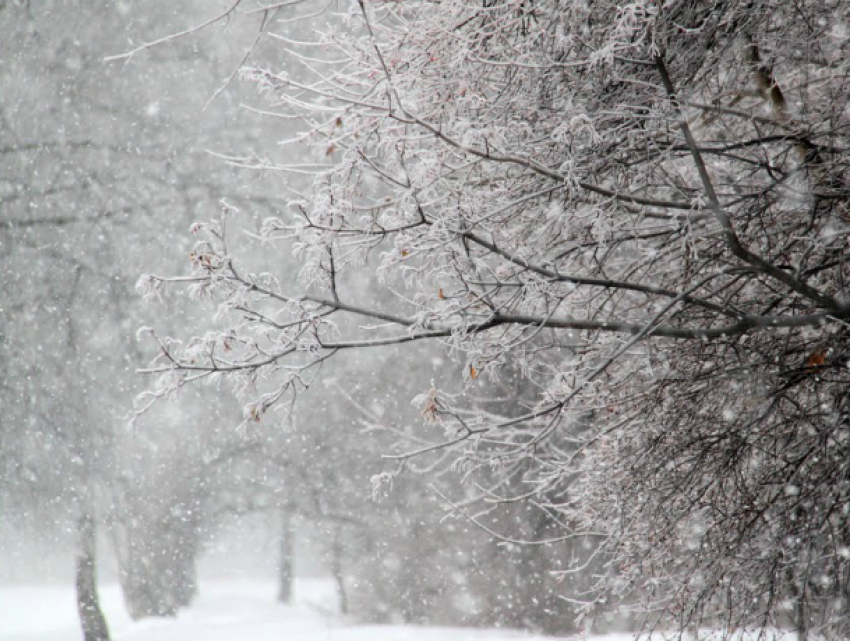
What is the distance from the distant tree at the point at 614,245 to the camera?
10.2ft

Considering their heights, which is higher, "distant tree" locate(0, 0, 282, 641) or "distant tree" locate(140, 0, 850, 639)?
"distant tree" locate(0, 0, 282, 641)

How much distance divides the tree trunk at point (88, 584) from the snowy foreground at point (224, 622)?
835 mm

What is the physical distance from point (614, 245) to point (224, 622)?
1334 centimetres

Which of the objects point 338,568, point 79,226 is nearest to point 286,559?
point 338,568

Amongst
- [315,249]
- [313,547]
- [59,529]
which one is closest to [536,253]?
[315,249]

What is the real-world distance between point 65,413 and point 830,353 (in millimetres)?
9741

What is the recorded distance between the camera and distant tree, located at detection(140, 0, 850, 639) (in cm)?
311

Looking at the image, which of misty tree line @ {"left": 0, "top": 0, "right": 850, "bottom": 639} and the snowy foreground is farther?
the snowy foreground

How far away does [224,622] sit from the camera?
1475cm

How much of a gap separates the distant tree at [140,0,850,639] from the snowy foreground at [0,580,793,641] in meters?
5.20

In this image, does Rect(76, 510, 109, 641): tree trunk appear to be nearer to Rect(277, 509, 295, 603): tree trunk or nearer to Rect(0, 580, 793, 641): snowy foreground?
Rect(0, 580, 793, 641): snowy foreground

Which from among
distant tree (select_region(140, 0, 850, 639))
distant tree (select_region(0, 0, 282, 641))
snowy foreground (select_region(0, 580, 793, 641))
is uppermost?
distant tree (select_region(0, 0, 282, 641))

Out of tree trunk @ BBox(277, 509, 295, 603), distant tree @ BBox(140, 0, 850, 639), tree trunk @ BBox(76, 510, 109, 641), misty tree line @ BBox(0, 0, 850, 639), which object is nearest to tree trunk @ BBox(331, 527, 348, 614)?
tree trunk @ BBox(277, 509, 295, 603)

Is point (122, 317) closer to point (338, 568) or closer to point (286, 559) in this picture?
point (338, 568)
